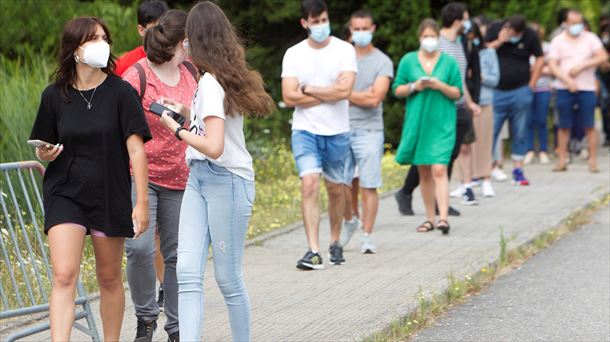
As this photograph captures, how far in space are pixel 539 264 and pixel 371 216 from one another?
1.34 m

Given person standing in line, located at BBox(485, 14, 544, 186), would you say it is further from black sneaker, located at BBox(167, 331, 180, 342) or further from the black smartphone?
the black smartphone

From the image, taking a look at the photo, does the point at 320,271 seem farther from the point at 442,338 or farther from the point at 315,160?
the point at 442,338

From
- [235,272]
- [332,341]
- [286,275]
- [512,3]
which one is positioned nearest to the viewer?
[235,272]

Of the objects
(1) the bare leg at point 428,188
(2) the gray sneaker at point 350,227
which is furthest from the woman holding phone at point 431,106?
(2) the gray sneaker at point 350,227

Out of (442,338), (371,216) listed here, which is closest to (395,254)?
(371,216)

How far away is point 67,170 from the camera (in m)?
6.12

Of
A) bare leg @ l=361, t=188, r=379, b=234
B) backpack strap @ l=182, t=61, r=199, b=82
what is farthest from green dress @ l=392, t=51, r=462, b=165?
backpack strap @ l=182, t=61, r=199, b=82

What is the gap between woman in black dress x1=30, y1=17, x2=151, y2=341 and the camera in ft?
19.8

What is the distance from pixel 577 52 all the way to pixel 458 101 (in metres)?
4.36

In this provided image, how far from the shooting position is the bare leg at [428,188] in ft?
37.8

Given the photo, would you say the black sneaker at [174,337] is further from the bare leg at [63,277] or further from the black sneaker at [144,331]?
the bare leg at [63,277]

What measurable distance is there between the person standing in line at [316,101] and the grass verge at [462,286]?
1219 millimetres

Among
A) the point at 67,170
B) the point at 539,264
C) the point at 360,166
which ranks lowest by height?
the point at 539,264

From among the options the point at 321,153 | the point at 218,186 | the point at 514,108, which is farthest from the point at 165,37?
the point at 514,108
